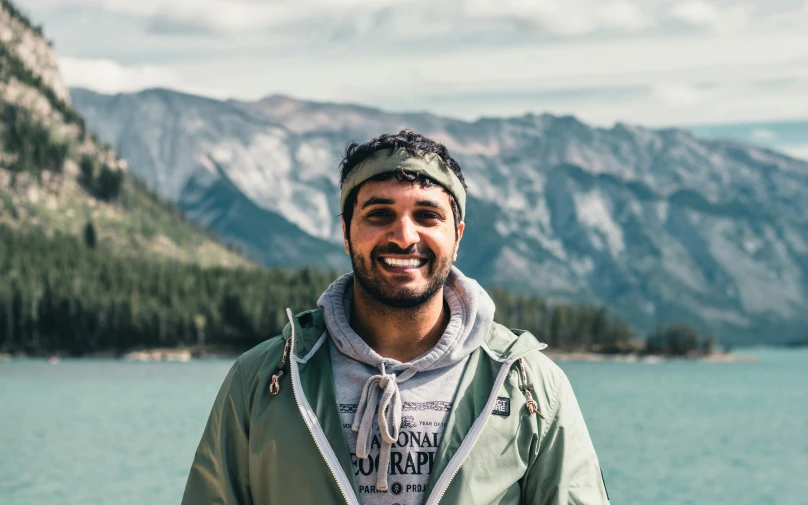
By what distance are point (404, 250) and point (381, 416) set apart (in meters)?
0.82

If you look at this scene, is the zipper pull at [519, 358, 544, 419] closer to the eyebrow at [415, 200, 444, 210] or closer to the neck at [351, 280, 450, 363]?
the neck at [351, 280, 450, 363]

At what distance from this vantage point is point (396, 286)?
5.66 meters

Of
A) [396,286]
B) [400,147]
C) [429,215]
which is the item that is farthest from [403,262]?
[400,147]

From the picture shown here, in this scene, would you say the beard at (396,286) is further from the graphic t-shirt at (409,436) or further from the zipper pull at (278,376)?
the zipper pull at (278,376)

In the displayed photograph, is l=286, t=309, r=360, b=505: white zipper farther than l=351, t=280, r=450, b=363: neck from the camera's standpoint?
No

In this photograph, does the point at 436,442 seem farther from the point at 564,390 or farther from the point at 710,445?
the point at 710,445

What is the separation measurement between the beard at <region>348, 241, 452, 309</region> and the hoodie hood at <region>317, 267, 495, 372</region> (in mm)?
230

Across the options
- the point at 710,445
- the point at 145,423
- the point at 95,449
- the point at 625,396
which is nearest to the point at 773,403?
the point at 625,396

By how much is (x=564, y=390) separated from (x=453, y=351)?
1.91ft

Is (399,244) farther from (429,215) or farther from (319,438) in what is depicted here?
(319,438)

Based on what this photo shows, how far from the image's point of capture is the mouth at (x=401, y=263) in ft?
18.5

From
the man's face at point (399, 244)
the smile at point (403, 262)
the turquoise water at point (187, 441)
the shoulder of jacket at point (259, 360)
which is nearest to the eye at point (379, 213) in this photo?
the man's face at point (399, 244)

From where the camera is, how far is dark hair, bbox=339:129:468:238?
5.64 meters

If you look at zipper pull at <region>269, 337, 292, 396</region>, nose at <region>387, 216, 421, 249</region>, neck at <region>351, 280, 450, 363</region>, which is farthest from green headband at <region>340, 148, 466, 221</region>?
zipper pull at <region>269, 337, 292, 396</region>
